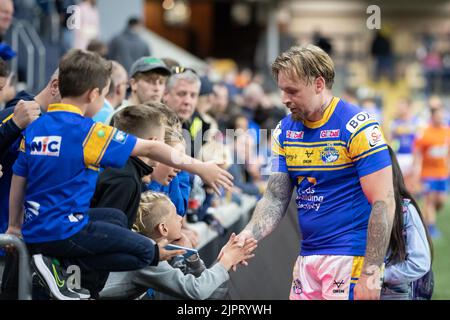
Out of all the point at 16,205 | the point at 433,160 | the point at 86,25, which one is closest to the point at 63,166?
the point at 16,205

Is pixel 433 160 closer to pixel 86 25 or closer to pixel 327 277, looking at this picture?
pixel 86 25

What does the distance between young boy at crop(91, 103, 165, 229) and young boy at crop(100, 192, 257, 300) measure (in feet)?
0.66

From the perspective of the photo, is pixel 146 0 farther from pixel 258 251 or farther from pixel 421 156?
pixel 258 251

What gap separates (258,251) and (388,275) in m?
1.79

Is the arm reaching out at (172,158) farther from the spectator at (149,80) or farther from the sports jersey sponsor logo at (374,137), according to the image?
the spectator at (149,80)

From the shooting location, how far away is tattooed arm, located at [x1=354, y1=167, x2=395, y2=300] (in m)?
4.18

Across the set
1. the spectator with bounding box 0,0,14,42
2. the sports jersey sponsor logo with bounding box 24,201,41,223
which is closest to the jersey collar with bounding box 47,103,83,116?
the sports jersey sponsor logo with bounding box 24,201,41,223

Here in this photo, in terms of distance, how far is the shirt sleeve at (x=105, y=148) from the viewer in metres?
3.96

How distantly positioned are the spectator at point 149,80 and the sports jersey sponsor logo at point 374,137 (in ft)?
7.88

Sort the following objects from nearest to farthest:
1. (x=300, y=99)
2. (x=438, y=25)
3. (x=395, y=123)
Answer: (x=300, y=99)
(x=395, y=123)
(x=438, y=25)

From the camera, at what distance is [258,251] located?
22.4 feet

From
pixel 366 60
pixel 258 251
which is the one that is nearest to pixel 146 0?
pixel 366 60

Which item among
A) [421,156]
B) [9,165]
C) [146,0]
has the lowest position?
[421,156]
